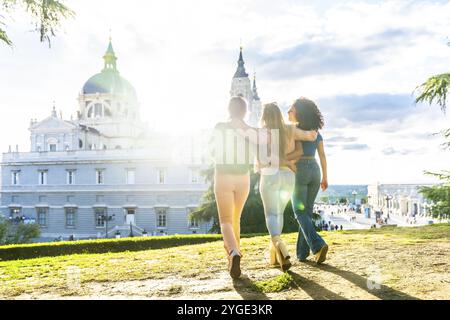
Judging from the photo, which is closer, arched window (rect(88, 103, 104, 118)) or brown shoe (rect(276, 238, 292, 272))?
brown shoe (rect(276, 238, 292, 272))

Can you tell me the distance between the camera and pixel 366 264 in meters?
4.73

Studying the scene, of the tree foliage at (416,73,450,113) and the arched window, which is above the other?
the arched window

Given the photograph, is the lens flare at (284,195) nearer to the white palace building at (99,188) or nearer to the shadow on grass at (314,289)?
the shadow on grass at (314,289)

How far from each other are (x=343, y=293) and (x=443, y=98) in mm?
9171

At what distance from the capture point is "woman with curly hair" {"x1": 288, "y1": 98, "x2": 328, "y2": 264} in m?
4.64

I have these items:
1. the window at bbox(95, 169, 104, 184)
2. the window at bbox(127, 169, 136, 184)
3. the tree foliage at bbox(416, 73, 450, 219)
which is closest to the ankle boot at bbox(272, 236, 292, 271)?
the tree foliage at bbox(416, 73, 450, 219)

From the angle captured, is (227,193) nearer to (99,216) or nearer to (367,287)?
(367,287)

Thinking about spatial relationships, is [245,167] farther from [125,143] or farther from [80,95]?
[80,95]

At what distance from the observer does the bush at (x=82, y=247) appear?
12.6m

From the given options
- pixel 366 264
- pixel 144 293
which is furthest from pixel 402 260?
pixel 144 293

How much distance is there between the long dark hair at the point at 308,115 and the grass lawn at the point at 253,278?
4.88 ft

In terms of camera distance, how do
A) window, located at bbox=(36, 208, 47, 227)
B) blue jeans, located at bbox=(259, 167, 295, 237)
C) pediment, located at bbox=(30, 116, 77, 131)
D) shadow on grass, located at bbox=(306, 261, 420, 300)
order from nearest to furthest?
shadow on grass, located at bbox=(306, 261, 420, 300) < blue jeans, located at bbox=(259, 167, 295, 237) < window, located at bbox=(36, 208, 47, 227) < pediment, located at bbox=(30, 116, 77, 131)

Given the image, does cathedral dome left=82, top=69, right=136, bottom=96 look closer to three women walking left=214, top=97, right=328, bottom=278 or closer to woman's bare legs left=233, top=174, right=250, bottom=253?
three women walking left=214, top=97, right=328, bottom=278


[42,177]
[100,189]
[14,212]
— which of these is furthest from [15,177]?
[100,189]
